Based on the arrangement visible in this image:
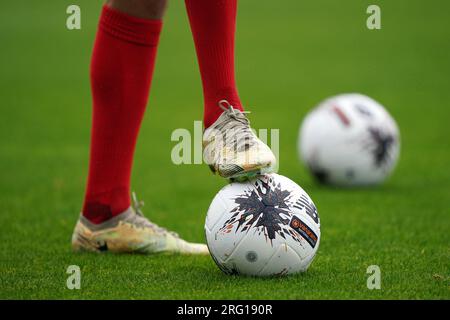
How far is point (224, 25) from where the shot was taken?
3.48 metres

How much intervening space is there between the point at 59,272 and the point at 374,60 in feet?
41.9

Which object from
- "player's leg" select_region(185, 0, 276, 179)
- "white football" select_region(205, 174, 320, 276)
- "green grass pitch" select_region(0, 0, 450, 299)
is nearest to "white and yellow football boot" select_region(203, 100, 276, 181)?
"player's leg" select_region(185, 0, 276, 179)

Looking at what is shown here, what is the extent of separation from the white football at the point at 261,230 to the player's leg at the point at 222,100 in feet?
0.36

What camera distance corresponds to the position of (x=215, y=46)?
3488 mm

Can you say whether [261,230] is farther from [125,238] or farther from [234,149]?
[125,238]

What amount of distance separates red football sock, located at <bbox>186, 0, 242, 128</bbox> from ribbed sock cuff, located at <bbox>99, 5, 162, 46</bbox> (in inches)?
15.4

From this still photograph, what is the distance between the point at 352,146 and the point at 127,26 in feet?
10.2

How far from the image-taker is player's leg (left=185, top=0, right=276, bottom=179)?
340 cm

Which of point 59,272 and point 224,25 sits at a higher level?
point 224,25

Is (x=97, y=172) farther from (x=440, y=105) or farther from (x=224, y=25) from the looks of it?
(x=440, y=105)

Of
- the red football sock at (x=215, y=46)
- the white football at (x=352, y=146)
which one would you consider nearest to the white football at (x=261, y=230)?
the red football sock at (x=215, y=46)

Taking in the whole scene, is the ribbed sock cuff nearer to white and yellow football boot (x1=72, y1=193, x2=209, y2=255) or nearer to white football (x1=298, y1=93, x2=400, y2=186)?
white and yellow football boot (x1=72, y1=193, x2=209, y2=255)

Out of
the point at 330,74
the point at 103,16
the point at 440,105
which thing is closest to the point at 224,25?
the point at 103,16

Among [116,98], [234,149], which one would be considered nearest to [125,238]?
[116,98]
